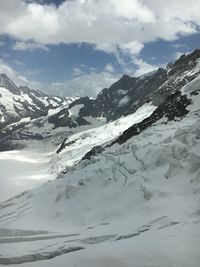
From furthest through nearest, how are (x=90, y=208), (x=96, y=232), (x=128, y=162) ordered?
(x=128, y=162), (x=90, y=208), (x=96, y=232)

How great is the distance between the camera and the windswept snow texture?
16.4 meters

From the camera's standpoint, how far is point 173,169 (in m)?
24.4

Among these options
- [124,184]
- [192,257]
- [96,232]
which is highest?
[124,184]

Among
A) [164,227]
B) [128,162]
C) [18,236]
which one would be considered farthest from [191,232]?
[128,162]

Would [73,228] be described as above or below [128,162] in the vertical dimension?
below

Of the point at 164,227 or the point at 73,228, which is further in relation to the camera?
the point at 73,228

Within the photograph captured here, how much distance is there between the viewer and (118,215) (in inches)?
846

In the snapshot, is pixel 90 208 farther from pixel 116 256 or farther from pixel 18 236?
pixel 116 256

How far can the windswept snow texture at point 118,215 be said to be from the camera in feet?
53.7

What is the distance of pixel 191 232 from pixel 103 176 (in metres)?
10.3

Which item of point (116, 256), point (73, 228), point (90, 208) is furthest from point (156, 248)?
point (90, 208)

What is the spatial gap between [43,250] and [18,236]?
3961mm

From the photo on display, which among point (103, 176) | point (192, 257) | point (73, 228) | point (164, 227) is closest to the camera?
point (192, 257)

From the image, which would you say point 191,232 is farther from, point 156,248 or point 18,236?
point 18,236
